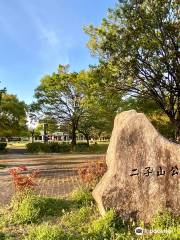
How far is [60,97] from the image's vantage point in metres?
40.6

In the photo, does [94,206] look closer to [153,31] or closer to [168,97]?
[153,31]

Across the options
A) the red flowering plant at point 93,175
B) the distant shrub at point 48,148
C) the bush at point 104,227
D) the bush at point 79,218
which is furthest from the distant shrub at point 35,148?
the bush at point 104,227

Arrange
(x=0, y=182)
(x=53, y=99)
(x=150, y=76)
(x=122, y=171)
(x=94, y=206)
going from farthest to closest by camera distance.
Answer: (x=53, y=99) → (x=150, y=76) → (x=0, y=182) → (x=94, y=206) → (x=122, y=171)

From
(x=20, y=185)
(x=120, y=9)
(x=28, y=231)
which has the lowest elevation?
(x=28, y=231)

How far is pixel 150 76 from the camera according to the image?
2180 cm

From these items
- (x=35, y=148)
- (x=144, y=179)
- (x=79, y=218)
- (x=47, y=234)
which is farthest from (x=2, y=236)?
(x=35, y=148)

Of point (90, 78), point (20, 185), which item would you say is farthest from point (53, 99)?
point (20, 185)

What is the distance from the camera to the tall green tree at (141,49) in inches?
782

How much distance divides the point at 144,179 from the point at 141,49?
14199mm

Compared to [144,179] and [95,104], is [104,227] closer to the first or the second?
[144,179]

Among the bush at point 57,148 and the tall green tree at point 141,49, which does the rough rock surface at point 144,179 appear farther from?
the bush at point 57,148

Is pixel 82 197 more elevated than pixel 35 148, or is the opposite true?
pixel 35 148

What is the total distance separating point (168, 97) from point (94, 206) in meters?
16.6

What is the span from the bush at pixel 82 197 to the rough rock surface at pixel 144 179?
145 cm
